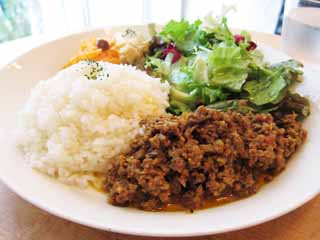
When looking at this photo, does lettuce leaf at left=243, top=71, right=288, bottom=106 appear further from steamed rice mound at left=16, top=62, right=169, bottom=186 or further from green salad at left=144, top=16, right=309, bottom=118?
steamed rice mound at left=16, top=62, right=169, bottom=186

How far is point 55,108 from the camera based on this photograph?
1.65 m

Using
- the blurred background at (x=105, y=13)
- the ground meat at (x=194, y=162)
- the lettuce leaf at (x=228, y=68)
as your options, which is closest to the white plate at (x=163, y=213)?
the ground meat at (x=194, y=162)

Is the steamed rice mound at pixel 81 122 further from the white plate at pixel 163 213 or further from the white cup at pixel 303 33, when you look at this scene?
the white cup at pixel 303 33

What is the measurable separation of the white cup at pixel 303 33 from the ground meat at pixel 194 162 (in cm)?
90

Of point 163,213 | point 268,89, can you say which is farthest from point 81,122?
point 268,89

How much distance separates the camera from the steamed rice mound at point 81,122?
5.05 ft

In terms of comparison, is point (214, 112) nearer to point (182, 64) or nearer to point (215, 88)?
point (215, 88)

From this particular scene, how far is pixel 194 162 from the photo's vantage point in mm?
1345

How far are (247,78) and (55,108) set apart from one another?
1069 mm

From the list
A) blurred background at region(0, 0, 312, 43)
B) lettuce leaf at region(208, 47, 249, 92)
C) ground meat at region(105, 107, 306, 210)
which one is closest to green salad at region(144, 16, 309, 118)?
lettuce leaf at region(208, 47, 249, 92)

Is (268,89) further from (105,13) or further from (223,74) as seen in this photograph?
(105,13)

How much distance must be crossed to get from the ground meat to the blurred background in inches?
66.4

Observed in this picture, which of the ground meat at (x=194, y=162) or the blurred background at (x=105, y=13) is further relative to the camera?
the blurred background at (x=105, y=13)

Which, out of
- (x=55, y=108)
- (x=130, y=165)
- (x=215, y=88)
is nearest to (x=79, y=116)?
(x=55, y=108)
